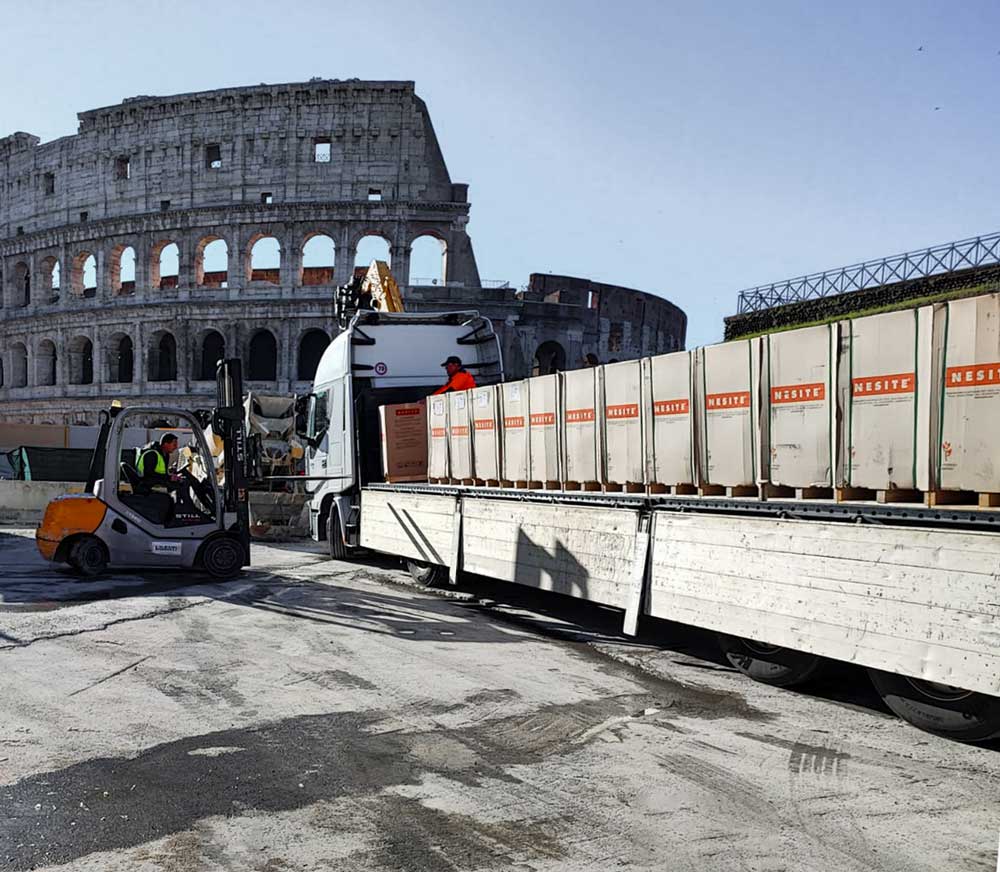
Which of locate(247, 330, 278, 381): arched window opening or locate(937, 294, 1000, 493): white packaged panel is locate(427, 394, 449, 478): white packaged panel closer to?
locate(937, 294, 1000, 493): white packaged panel

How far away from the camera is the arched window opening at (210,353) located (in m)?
43.5

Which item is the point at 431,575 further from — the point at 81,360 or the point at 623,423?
the point at 81,360

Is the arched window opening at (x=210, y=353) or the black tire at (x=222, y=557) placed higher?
the arched window opening at (x=210, y=353)

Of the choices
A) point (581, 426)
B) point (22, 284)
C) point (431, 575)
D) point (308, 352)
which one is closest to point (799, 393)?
point (581, 426)

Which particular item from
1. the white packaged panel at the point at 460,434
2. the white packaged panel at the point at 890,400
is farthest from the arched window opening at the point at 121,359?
the white packaged panel at the point at 890,400

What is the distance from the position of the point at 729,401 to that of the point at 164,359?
1747 inches

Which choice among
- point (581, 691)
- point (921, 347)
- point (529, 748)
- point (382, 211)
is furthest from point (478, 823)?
point (382, 211)

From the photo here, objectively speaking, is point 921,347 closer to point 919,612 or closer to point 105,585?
point 919,612

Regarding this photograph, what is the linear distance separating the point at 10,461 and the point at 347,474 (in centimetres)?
1795

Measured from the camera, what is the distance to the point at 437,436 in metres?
11.4

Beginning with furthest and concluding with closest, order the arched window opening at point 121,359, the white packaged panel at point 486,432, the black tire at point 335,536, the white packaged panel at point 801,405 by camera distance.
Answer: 1. the arched window opening at point 121,359
2. the black tire at point 335,536
3. the white packaged panel at point 486,432
4. the white packaged panel at point 801,405

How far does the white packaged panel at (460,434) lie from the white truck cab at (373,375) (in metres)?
2.40

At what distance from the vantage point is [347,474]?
13266 millimetres

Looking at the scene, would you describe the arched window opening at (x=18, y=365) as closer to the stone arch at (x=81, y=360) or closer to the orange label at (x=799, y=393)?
the stone arch at (x=81, y=360)
